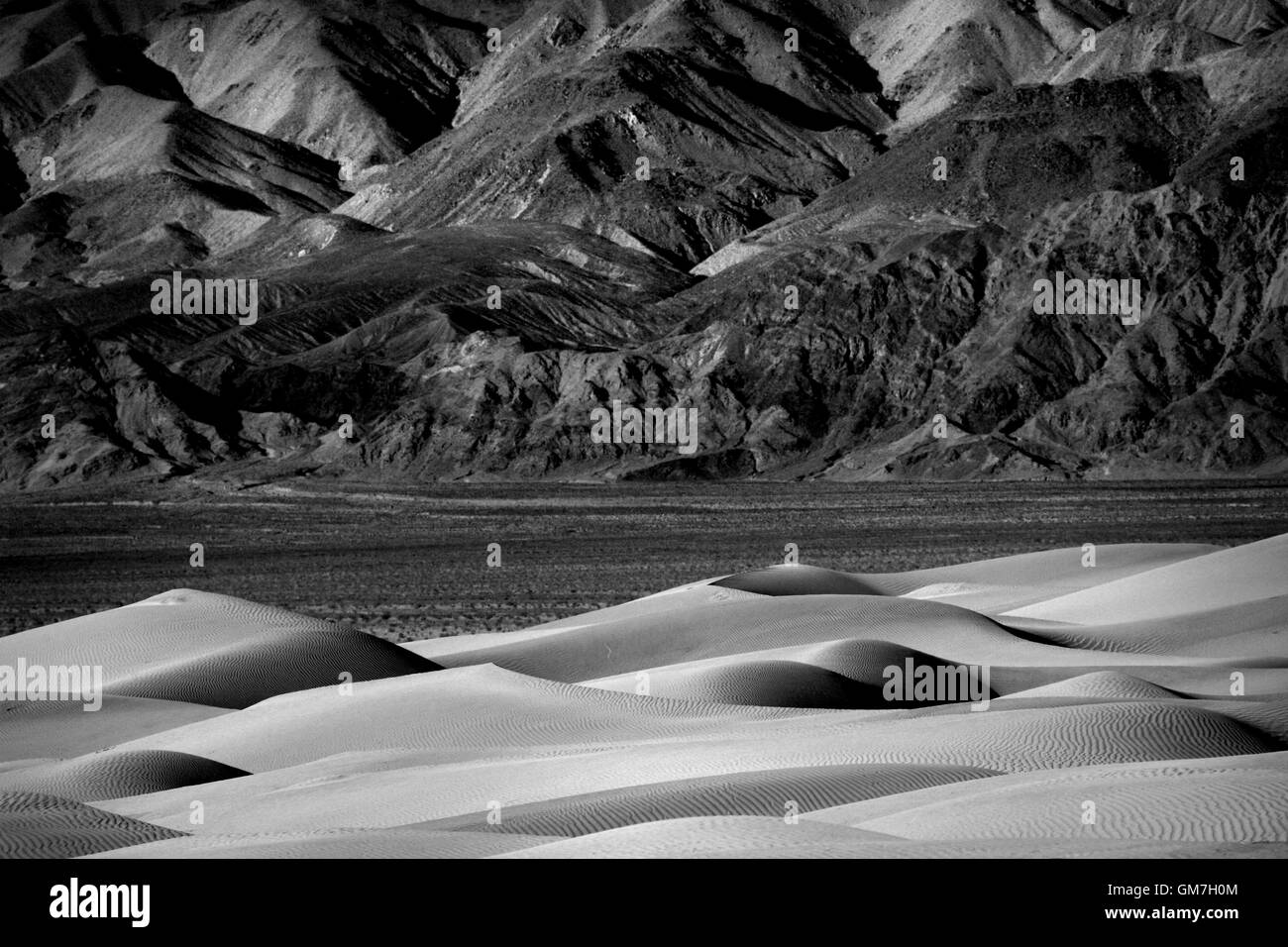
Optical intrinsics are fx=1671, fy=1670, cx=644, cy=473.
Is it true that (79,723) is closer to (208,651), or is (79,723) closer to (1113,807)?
(208,651)

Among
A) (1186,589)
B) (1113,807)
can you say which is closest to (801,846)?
(1113,807)

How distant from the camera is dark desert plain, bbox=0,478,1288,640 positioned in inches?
1724

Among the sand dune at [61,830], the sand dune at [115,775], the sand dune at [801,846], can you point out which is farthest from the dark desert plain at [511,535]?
the sand dune at [801,846]

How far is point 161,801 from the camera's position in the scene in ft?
43.3

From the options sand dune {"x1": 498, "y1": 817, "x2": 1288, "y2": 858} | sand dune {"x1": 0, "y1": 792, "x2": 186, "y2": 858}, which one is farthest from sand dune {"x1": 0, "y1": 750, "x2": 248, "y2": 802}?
sand dune {"x1": 498, "y1": 817, "x2": 1288, "y2": 858}

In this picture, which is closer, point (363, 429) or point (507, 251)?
point (363, 429)

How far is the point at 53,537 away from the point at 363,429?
148 feet

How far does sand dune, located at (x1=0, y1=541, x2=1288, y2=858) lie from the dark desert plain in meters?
10.5

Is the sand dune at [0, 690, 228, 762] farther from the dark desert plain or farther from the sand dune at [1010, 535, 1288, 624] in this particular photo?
the sand dune at [1010, 535, 1288, 624]

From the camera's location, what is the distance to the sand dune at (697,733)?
822 centimetres

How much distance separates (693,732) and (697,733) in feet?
0.40

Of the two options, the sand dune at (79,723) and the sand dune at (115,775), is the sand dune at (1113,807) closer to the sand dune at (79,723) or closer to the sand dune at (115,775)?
the sand dune at (115,775)
